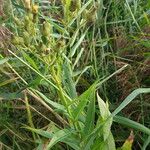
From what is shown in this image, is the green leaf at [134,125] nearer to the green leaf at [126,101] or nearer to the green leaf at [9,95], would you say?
the green leaf at [126,101]

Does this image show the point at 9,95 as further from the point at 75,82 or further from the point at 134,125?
the point at 134,125

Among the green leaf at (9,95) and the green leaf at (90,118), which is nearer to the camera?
the green leaf at (90,118)

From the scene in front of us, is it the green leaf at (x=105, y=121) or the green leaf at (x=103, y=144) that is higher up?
the green leaf at (x=105, y=121)

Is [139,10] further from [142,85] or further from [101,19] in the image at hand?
[142,85]

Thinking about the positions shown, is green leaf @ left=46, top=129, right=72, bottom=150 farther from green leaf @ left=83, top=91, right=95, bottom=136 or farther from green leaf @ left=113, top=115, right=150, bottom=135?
green leaf @ left=113, top=115, right=150, bottom=135

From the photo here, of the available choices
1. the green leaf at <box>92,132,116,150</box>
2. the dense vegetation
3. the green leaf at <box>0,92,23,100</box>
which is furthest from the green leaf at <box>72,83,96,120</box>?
the green leaf at <box>0,92,23,100</box>

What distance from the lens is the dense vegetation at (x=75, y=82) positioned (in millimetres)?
1081

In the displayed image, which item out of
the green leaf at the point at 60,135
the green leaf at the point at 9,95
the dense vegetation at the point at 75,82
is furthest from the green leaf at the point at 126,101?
the green leaf at the point at 9,95

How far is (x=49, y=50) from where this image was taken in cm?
97

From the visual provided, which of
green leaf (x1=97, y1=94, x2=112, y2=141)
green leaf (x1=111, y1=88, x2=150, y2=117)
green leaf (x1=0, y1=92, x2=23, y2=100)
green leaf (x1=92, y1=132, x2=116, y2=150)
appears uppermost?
green leaf (x1=111, y1=88, x2=150, y2=117)

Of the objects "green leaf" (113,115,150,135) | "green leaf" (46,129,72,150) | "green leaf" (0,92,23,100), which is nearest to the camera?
"green leaf" (46,129,72,150)

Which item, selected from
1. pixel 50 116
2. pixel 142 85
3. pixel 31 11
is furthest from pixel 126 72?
pixel 31 11

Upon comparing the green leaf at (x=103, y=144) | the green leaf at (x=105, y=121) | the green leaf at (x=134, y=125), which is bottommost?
the green leaf at (x=103, y=144)

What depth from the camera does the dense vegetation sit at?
3.55ft
